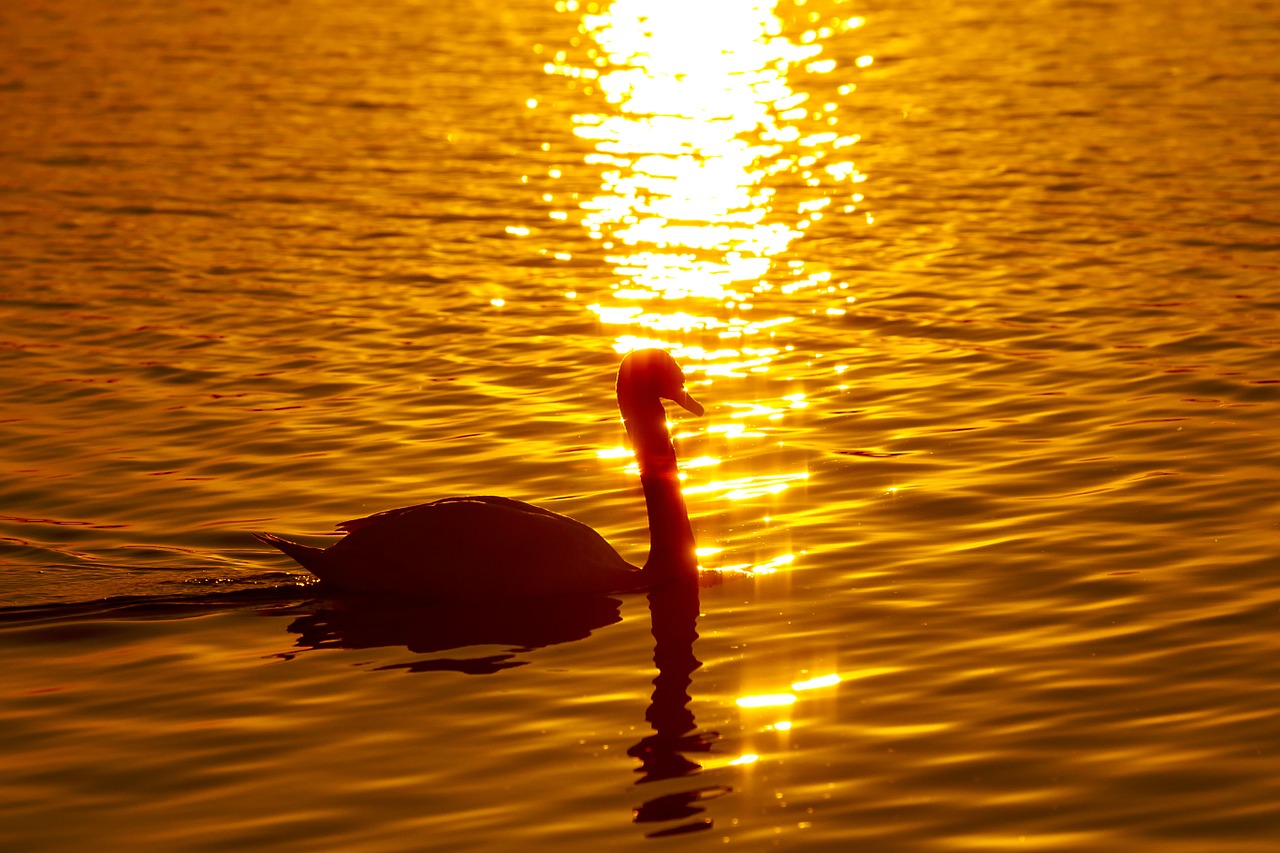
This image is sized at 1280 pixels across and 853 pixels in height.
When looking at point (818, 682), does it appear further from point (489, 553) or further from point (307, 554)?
point (307, 554)

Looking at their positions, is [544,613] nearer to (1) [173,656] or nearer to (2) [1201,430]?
(1) [173,656]

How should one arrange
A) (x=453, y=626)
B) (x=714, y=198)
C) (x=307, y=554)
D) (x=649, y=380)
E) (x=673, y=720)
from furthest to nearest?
(x=714, y=198) < (x=649, y=380) < (x=307, y=554) < (x=453, y=626) < (x=673, y=720)

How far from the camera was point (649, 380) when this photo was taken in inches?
432

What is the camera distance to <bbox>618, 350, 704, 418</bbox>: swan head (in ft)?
36.0

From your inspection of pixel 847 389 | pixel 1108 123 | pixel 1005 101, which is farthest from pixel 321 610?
pixel 1005 101

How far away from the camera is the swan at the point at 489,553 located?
1033 centimetres

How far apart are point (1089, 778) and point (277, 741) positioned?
3788 millimetres

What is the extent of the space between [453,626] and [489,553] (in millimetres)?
462

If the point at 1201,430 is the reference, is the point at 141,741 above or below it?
below

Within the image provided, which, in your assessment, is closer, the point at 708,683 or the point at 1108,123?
the point at 708,683

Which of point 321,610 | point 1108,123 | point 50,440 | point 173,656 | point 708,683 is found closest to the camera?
point 708,683

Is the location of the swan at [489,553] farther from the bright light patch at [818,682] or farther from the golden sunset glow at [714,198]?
the bright light patch at [818,682]

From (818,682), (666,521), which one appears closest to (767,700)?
(818,682)

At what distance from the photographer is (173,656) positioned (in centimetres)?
986
